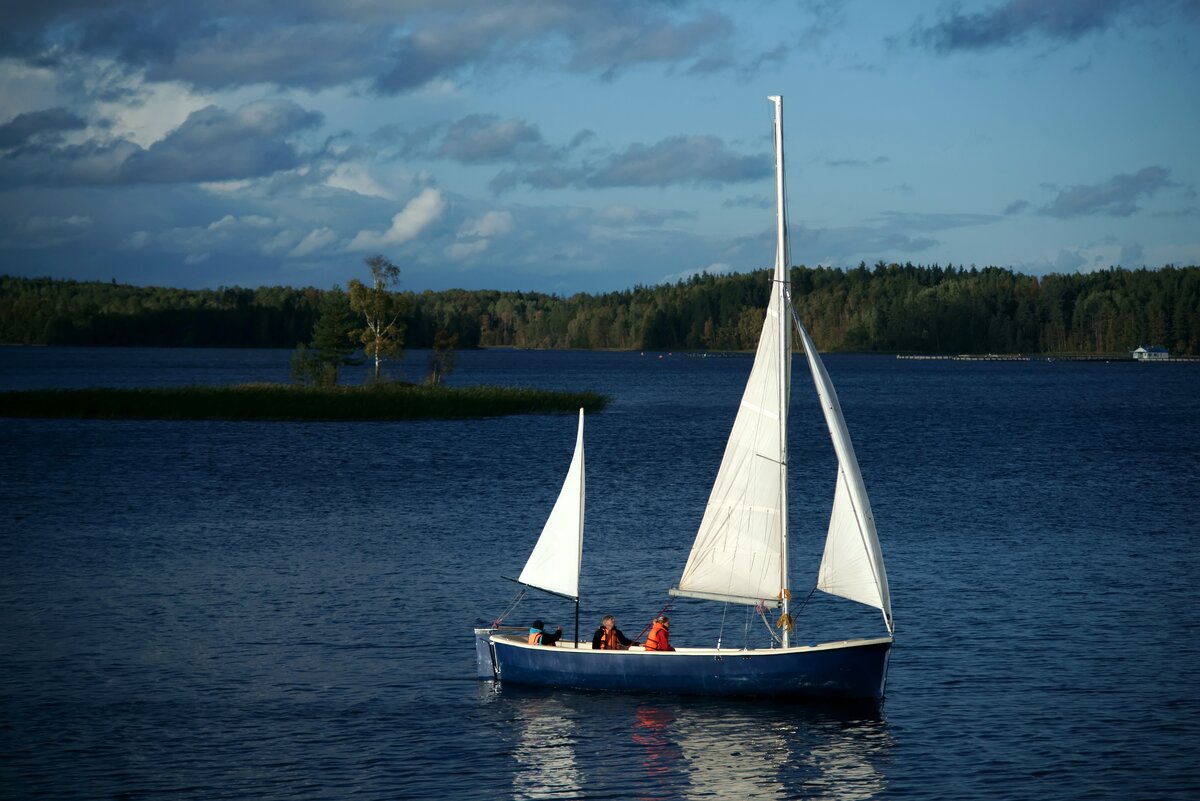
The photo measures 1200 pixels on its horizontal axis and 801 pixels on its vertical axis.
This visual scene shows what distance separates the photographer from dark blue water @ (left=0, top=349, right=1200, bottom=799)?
96.3 feet

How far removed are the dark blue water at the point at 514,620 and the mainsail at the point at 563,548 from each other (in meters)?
3.04

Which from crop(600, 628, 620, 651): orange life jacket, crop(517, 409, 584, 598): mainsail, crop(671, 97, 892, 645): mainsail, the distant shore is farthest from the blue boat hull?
the distant shore

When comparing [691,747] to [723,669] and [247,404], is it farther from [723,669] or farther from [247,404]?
[247,404]

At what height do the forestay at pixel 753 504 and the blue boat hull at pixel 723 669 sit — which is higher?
the forestay at pixel 753 504

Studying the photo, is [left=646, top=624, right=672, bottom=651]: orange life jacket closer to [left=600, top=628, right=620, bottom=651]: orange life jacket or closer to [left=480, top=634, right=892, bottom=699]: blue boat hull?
[left=480, top=634, right=892, bottom=699]: blue boat hull

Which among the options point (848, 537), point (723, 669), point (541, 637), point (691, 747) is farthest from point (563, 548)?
point (848, 537)

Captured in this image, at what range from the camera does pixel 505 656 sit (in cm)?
3500

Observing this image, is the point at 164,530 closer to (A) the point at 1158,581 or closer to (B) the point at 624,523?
(B) the point at 624,523

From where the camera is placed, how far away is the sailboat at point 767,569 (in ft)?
107

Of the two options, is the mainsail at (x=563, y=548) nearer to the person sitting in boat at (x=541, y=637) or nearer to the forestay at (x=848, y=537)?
the person sitting in boat at (x=541, y=637)

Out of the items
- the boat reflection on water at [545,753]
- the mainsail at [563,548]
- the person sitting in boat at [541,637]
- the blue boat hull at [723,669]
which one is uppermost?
the mainsail at [563,548]

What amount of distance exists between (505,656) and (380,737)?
183 inches

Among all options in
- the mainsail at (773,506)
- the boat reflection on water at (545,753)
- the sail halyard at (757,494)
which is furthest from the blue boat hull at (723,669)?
the sail halyard at (757,494)

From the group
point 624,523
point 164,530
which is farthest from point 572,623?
point 164,530
